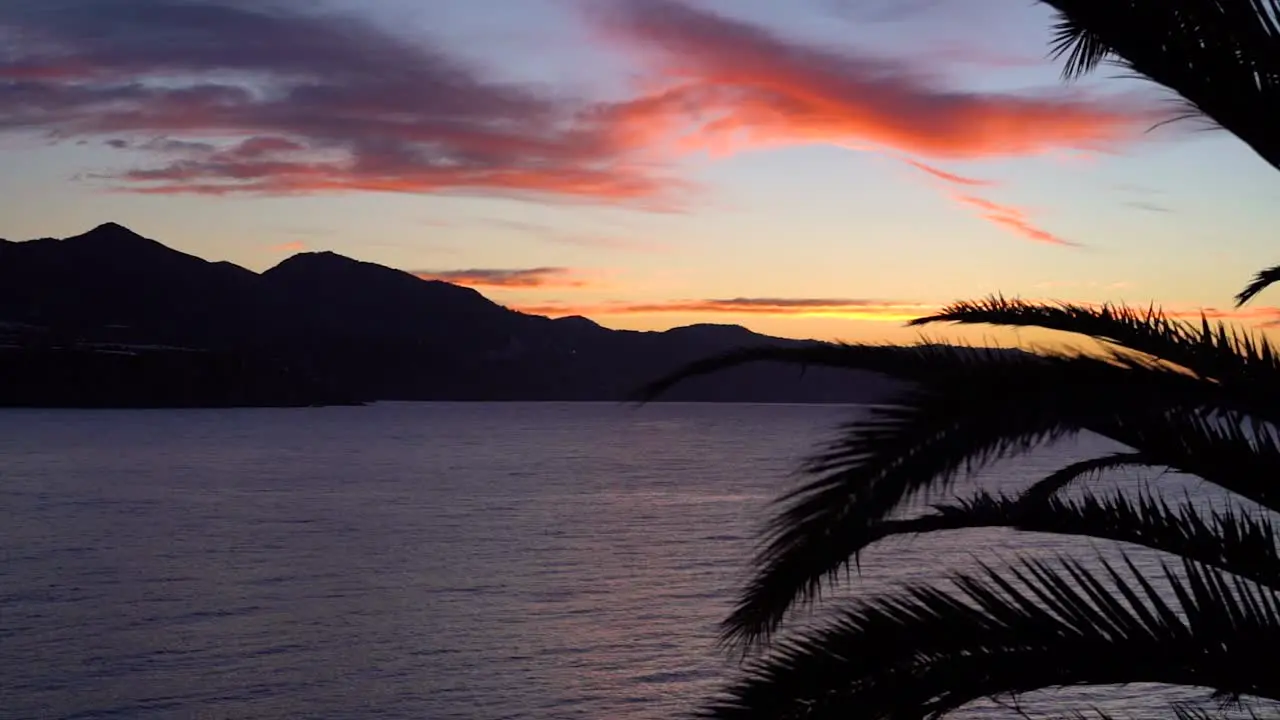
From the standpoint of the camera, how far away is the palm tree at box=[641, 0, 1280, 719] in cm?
403

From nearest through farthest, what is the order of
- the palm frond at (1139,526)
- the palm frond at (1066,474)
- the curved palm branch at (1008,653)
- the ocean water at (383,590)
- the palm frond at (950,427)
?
the palm frond at (950,427)
the curved palm branch at (1008,653)
the palm frond at (1139,526)
the palm frond at (1066,474)
the ocean water at (383,590)

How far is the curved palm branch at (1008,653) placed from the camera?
161 inches

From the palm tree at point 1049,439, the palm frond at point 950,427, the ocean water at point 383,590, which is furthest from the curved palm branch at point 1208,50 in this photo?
the ocean water at point 383,590

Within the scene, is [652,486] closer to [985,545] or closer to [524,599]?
[985,545]

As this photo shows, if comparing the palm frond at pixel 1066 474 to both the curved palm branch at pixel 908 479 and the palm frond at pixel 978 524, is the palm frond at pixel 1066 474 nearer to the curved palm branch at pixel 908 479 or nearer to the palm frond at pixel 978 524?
the palm frond at pixel 978 524

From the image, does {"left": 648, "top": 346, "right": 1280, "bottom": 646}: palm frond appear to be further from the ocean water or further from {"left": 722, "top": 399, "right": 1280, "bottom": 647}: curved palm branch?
the ocean water

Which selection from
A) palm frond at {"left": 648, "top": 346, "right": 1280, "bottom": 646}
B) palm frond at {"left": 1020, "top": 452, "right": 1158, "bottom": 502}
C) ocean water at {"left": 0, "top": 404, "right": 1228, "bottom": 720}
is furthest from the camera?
ocean water at {"left": 0, "top": 404, "right": 1228, "bottom": 720}

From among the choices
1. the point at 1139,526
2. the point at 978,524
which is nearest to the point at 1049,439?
the point at 1139,526

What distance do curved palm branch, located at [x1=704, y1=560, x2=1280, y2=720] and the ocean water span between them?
117 centimetres

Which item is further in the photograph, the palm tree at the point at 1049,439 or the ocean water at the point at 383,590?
the ocean water at the point at 383,590

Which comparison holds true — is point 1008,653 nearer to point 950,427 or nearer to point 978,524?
point 950,427

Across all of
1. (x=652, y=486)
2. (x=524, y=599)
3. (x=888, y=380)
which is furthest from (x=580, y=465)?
(x=888, y=380)

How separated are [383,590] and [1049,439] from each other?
40.9m

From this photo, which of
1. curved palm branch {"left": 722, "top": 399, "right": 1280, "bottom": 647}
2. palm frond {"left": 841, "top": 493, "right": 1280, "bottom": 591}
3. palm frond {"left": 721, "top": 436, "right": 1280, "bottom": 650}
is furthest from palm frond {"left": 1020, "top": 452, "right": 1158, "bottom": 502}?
curved palm branch {"left": 722, "top": 399, "right": 1280, "bottom": 647}
